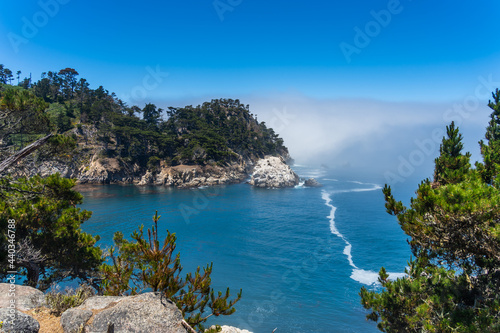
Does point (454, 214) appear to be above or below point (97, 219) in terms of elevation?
above

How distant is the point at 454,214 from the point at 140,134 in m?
89.7

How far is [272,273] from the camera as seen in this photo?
1160 inches

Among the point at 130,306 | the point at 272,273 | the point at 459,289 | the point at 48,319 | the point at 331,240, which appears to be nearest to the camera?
the point at 130,306

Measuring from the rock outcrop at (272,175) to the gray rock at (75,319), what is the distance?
7483 centimetres

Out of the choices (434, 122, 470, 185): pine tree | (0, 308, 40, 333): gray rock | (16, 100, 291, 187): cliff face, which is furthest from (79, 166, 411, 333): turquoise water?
(0, 308, 40, 333): gray rock

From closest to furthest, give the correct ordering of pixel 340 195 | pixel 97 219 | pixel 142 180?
pixel 97 219
pixel 340 195
pixel 142 180

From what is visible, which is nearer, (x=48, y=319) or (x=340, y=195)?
(x=48, y=319)

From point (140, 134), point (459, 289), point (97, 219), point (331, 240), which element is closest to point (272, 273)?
point (331, 240)

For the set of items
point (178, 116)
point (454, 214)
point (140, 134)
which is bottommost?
point (454, 214)

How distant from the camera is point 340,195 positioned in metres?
70.4

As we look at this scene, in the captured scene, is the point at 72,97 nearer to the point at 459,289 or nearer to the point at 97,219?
the point at 97,219

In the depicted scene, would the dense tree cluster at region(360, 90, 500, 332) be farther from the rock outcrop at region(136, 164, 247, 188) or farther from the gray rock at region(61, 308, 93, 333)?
the rock outcrop at region(136, 164, 247, 188)

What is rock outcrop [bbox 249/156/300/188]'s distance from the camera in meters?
82.5

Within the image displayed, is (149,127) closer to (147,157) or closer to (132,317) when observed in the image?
(147,157)
